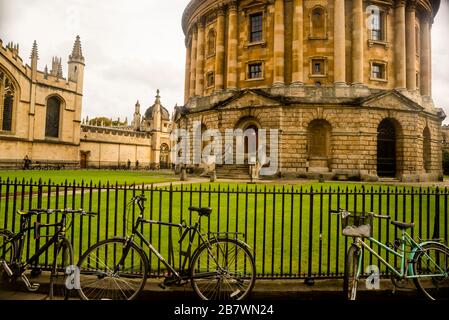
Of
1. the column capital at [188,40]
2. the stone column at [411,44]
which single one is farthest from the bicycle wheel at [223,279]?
the column capital at [188,40]

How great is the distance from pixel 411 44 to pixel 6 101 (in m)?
44.6

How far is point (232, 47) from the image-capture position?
97.7ft

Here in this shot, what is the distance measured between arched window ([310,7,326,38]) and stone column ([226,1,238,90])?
7.15m

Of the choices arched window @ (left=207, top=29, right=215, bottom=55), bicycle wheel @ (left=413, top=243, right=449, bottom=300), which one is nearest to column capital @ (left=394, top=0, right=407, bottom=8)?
arched window @ (left=207, top=29, right=215, bottom=55)

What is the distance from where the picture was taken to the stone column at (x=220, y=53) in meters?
30.6

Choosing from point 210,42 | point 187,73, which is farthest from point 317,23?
point 187,73

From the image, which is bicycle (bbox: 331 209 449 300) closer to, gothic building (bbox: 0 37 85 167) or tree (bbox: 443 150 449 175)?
tree (bbox: 443 150 449 175)


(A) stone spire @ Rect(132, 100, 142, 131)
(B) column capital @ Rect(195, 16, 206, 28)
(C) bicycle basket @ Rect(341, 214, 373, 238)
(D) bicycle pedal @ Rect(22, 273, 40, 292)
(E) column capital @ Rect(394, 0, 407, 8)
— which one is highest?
(B) column capital @ Rect(195, 16, 206, 28)

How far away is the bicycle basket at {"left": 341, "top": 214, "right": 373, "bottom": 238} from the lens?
434cm

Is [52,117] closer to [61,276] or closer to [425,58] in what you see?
[61,276]

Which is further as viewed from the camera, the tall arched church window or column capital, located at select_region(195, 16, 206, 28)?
column capital, located at select_region(195, 16, 206, 28)

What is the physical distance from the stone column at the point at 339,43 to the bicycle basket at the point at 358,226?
935 inches

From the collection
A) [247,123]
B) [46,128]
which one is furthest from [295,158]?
[46,128]

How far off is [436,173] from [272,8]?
2222 cm
